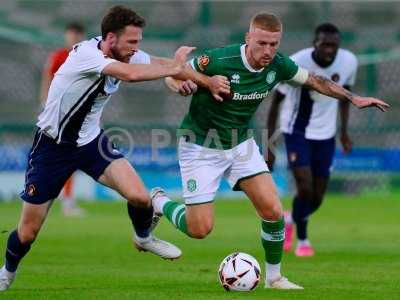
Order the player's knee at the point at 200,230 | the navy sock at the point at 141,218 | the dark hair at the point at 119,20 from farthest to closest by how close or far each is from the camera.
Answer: the player's knee at the point at 200,230 < the navy sock at the point at 141,218 < the dark hair at the point at 119,20

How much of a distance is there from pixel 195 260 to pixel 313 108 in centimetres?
253

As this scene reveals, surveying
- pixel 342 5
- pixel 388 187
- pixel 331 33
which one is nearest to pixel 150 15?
pixel 342 5

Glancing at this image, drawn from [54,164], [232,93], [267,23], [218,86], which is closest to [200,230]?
[232,93]

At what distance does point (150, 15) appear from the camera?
24.7m

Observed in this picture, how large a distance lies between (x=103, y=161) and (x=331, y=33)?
4548 mm

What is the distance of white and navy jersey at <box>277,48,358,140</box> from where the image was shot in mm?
14055

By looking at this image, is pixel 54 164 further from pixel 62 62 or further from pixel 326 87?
pixel 62 62

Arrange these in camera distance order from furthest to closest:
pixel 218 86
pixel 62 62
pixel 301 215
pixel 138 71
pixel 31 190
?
pixel 62 62 < pixel 301 215 < pixel 218 86 < pixel 31 190 < pixel 138 71

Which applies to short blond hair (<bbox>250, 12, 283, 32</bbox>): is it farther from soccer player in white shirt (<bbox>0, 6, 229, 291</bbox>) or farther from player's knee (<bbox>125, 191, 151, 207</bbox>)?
player's knee (<bbox>125, 191, 151, 207</bbox>)

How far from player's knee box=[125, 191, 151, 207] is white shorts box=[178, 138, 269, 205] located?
1.82 ft

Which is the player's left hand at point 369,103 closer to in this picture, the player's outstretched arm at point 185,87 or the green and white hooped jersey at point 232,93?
the green and white hooped jersey at point 232,93

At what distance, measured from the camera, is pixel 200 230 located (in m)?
10.5

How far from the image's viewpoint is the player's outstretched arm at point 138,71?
930cm

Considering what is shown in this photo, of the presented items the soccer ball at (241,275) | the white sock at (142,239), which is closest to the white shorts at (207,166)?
the white sock at (142,239)
